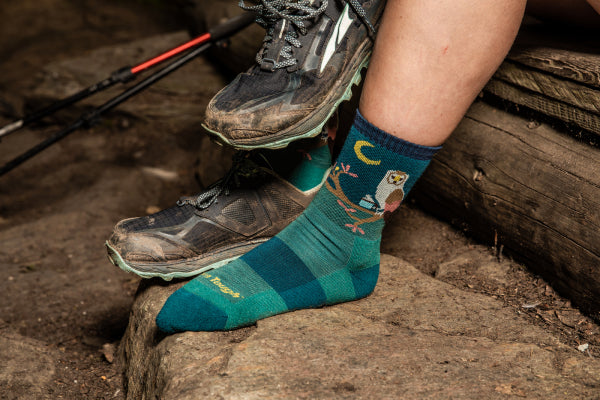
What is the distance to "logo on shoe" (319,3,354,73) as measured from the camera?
1.14 metres

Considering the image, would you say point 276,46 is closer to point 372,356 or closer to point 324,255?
point 324,255

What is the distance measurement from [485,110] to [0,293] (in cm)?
155

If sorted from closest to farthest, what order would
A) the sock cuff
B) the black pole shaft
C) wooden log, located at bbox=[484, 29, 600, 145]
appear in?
the sock cuff
wooden log, located at bbox=[484, 29, 600, 145]
the black pole shaft

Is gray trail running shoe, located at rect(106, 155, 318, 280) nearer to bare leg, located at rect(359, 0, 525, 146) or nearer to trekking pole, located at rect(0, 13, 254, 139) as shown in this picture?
bare leg, located at rect(359, 0, 525, 146)

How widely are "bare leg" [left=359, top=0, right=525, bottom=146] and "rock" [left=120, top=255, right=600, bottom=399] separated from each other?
1.22ft

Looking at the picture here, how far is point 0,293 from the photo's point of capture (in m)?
1.71

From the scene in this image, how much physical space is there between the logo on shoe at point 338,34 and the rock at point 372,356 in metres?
0.53

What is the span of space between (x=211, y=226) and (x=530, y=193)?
0.74m

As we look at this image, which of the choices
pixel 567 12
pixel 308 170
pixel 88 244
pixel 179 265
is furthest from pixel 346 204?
pixel 88 244

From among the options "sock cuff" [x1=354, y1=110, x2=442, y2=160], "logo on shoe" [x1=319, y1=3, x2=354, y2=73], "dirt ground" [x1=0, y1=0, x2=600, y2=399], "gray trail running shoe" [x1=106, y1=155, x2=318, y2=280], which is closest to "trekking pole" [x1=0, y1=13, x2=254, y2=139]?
"dirt ground" [x1=0, y1=0, x2=600, y2=399]

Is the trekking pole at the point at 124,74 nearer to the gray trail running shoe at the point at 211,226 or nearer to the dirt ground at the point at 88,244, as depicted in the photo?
the dirt ground at the point at 88,244

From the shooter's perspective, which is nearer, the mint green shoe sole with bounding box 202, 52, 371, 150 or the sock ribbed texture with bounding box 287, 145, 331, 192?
the mint green shoe sole with bounding box 202, 52, 371, 150

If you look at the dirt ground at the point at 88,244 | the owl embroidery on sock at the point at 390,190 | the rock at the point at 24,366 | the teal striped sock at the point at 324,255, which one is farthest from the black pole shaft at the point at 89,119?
the owl embroidery on sock at the point at 390,190

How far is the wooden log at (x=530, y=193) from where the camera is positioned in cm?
116
